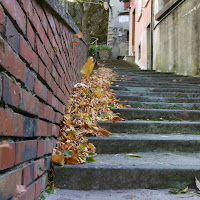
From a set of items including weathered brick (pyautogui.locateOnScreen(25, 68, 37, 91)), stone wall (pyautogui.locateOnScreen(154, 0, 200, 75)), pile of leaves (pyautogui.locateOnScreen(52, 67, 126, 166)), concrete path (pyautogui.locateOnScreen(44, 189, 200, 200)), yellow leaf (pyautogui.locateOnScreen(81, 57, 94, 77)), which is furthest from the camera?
stone wall (pyautogui.locateOnScreen(154, 0, 200, 75))

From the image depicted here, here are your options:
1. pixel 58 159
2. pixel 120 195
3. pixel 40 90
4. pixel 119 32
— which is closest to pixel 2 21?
pixel 40 90

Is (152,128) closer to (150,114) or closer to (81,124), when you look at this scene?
(150,114)

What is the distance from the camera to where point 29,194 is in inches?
45.8

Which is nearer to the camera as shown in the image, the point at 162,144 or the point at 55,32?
the point at 55,32

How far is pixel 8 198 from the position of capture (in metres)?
0.92

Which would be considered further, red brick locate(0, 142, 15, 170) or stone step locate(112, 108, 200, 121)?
stone step locate(112, 108, 200, 121)

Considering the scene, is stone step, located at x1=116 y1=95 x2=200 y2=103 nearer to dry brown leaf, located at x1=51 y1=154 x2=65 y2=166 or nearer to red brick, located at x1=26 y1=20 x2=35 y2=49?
dry brown leaf, located at x1=51 y1=154 x2=65 y2=166

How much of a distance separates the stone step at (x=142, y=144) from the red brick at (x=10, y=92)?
129cm

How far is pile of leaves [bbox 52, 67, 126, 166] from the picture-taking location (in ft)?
5.86

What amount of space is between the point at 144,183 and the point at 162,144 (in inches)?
25.4

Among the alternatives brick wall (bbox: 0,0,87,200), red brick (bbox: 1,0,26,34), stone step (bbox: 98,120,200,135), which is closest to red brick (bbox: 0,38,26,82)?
brick wall (bbox: 0,0,87,200)

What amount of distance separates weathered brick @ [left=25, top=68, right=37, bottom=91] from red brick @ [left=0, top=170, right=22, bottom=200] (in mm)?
380

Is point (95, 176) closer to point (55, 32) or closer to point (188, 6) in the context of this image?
point (55, 32)

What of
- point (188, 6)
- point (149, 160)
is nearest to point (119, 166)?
point (149, 160)
